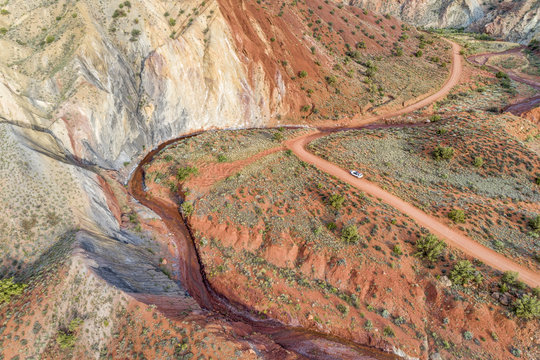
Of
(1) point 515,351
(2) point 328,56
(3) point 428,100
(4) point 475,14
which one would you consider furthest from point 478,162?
(4) point 475,14

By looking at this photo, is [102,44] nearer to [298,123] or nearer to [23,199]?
[23,199]

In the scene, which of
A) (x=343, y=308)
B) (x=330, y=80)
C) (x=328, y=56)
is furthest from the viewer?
(x=328, y=56)

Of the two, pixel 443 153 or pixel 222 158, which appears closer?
pixel 222 158

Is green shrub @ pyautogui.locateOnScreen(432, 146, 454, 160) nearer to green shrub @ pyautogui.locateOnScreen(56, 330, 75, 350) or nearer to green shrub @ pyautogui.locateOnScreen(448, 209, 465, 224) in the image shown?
green shrub @ pyautogui.locateOnScreen(448, 209, 465, 224)

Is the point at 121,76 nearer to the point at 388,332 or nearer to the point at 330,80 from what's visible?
the point at 330,80

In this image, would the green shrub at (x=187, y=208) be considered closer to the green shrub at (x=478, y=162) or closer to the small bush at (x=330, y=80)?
the small bush at (x=330, y=80)

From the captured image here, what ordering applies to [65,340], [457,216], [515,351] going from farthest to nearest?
[457,216] < [515,351] < [65,340]
